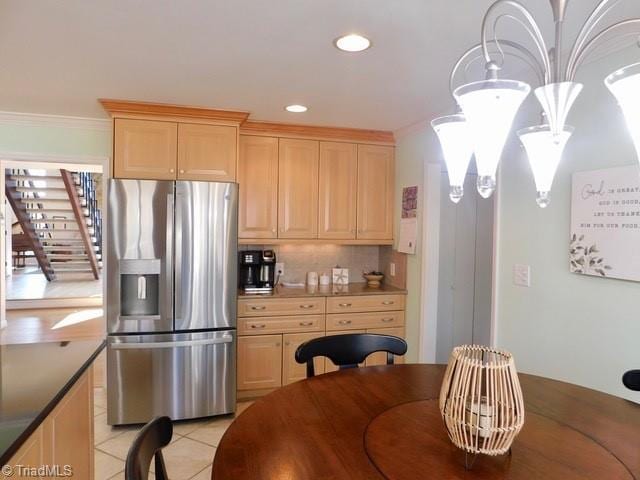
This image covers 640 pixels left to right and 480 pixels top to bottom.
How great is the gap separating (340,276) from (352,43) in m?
2.36

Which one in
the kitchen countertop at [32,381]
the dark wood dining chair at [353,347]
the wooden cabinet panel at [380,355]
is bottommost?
the wooden cabinet panel at [380,355]

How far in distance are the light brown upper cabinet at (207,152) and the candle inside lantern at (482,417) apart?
2.47m

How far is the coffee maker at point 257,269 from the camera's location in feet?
11.5

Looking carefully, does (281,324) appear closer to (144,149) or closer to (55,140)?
(144,149)

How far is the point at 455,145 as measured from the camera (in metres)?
1.27

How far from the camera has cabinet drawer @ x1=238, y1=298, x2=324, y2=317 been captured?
3.26m

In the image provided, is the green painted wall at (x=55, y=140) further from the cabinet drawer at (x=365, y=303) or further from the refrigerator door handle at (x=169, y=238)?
the cabinet drawer at (x=365, y=303)

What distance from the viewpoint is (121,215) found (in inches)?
111

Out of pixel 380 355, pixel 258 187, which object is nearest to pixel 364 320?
pixel 380 355

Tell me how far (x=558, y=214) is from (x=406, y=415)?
1460 mm

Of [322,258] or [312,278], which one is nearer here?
[312,278]

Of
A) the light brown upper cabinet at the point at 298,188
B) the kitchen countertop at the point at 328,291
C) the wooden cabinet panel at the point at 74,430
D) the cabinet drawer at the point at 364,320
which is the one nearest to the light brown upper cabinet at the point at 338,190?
the light brown upper cabinet at the point at 298,188

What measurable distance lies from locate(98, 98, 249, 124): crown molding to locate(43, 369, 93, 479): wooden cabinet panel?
185cm

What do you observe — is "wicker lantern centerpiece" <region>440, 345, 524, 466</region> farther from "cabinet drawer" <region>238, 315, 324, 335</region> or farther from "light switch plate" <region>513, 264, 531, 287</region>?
"cabinet drawer" <region>238, 315, 324, 335</region>
